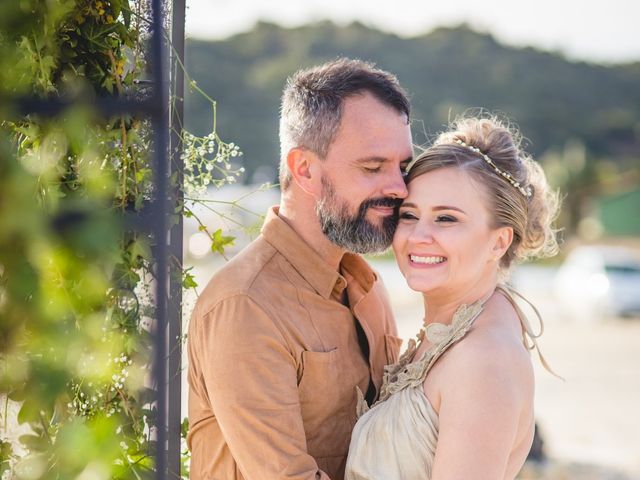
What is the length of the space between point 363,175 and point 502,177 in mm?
421

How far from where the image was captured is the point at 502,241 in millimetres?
2619

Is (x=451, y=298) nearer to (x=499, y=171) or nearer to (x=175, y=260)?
(x=499, y=171)

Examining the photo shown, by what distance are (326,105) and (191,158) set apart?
1.50 feet

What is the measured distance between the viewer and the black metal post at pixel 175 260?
2.43m

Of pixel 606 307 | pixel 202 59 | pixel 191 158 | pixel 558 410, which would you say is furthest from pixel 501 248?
pixel 202 59

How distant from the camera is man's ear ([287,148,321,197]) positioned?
277cm

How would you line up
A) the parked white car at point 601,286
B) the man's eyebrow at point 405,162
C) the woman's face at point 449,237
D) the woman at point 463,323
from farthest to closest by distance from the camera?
the parked white car at point 601,286, the man's eyebrow at point 405,162, the woman's face at point 449,237, the woman at point 463,323

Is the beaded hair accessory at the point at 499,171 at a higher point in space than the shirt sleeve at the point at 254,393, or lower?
higher

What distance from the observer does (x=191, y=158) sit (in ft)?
8.66

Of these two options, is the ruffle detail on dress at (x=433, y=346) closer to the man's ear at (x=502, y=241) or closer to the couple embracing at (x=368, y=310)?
the couple embracing at (x=368, y=310)

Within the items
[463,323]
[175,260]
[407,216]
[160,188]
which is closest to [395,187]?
[407,216]

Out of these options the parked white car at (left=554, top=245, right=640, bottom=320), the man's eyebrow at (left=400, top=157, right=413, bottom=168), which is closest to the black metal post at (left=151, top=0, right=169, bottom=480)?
the man's eyebrow at (left=400, top=157, right=413, bottom=168)

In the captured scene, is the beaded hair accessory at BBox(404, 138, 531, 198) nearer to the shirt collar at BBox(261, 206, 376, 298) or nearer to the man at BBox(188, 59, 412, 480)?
the man at BBox(188, 59, 412, 480)

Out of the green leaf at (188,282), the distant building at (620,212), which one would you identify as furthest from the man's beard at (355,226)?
the distant building at (620,212)
